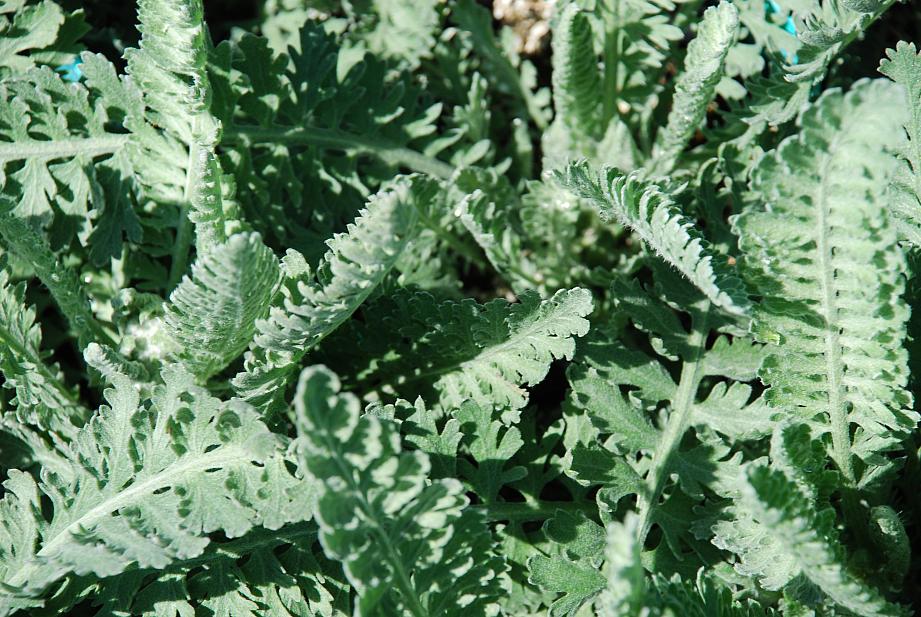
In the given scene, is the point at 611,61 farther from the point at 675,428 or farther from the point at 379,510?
the point at 379,510

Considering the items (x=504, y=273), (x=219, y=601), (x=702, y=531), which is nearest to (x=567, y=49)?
(x=504, y=273)

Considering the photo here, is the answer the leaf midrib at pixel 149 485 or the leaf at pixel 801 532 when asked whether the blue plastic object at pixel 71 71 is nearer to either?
the leaf midrib at pixel 149 485

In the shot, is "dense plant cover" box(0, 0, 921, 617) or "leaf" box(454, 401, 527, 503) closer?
A: "dense plant cover" box(0, 0, 921, 617)

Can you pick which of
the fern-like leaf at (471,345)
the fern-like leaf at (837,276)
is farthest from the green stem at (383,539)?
the fern-like leaf at (837,276)

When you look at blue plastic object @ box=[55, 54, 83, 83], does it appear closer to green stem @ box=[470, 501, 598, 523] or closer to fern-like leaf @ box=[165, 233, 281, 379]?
fern-like leaf @ box=[165, 233, 281, 379]

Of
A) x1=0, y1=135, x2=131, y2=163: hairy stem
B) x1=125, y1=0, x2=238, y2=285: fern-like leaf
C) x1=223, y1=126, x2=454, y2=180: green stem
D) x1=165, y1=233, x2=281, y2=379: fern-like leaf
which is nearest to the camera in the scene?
x1=165, y1=233, x2=281, y2=379: fern-like leaf

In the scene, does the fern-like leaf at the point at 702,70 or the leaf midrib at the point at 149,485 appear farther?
the fern-like leaf at the point at 702,70

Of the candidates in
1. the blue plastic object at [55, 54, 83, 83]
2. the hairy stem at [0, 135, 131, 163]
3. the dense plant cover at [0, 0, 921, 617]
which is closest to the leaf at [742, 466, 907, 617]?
the dense plant cover at [0, 0, 921, 617]
